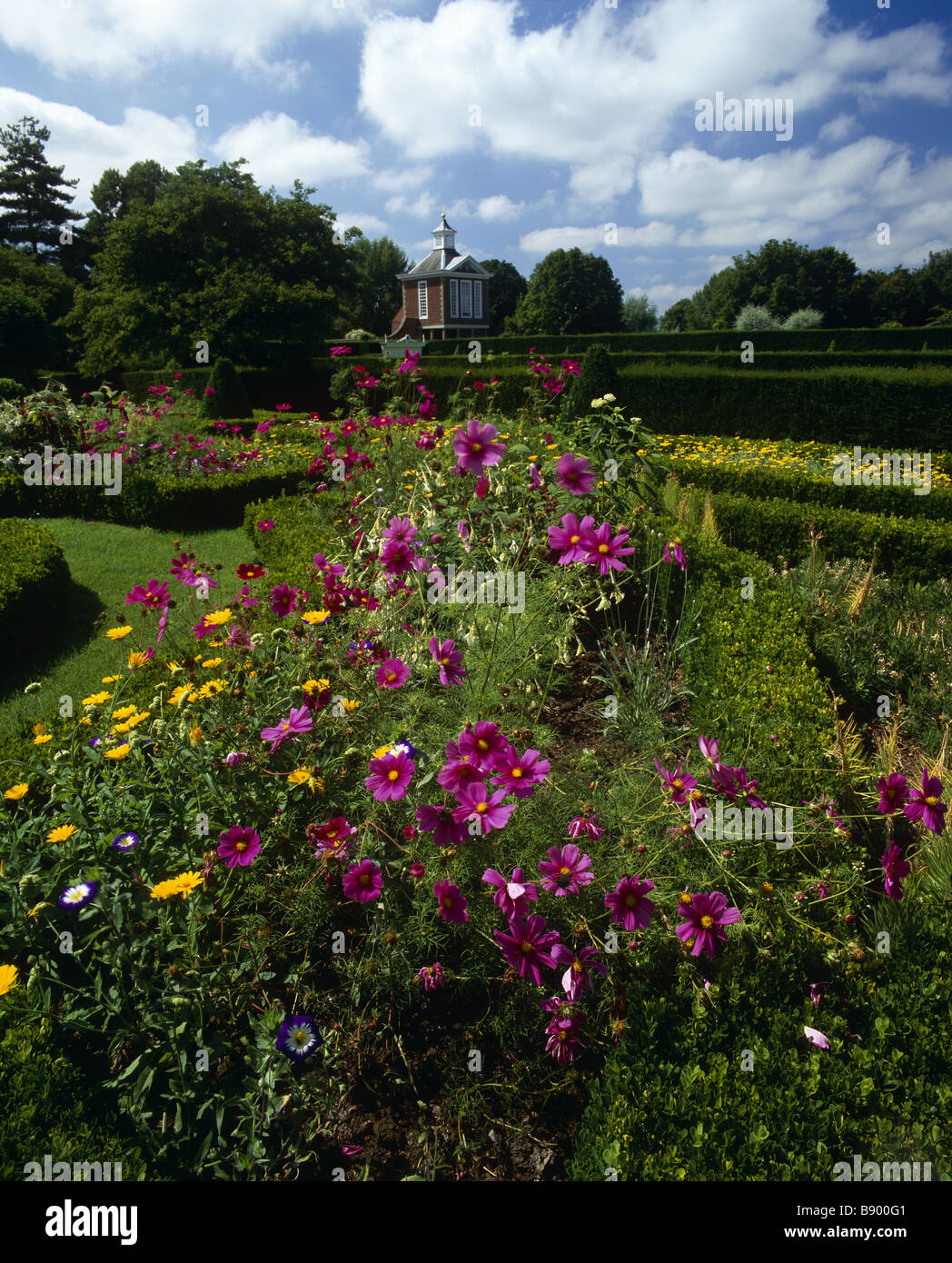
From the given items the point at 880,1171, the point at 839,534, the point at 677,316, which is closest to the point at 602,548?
the point at 880,1171

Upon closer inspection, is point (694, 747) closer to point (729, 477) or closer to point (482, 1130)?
point (482, 1130)

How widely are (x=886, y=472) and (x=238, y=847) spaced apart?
858 centimetres

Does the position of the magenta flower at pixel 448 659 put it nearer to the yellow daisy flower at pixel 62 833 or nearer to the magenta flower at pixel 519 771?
the magenta flower at pixel 519 771

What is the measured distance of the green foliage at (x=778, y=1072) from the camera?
149 centimetres

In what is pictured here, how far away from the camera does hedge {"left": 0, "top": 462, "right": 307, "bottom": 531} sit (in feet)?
25.3

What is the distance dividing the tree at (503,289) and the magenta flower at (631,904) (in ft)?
212

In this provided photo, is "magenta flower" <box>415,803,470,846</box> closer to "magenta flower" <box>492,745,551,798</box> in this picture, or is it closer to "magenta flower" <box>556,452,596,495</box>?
"magenta flower" <box>492,745,551,798</box>

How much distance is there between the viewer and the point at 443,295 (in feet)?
160

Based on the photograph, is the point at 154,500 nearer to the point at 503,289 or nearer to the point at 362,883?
the point at 362,883

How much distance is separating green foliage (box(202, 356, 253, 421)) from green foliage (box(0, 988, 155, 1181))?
15.6 metres

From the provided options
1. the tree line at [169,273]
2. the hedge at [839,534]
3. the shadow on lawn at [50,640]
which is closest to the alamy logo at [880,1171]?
the shadow on lawn at [50,640]

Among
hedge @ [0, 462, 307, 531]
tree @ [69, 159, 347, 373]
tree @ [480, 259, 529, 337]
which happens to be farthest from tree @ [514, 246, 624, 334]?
hedge @ [0, 462, 307, 531]

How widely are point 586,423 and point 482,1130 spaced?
5.40 meters
